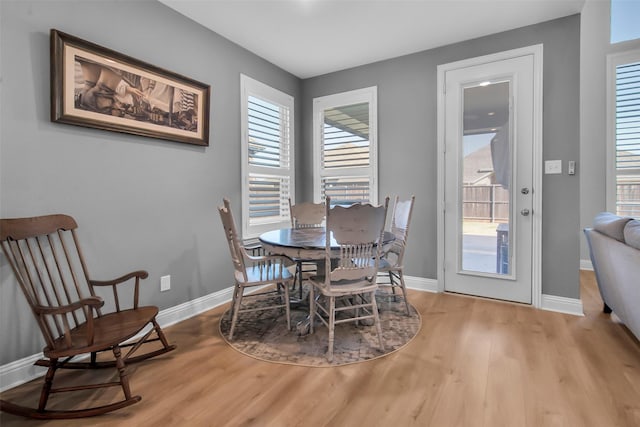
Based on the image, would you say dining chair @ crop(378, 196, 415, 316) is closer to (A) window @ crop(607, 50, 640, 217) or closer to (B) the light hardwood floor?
(B) the light hardwood floor

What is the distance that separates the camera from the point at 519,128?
2975 millimetres

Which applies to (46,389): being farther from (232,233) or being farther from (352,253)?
(352,253)

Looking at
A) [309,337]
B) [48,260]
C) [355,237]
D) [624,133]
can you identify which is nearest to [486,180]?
[355,237]

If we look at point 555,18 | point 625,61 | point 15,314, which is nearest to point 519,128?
point 555,18

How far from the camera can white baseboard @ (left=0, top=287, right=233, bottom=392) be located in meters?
1.76

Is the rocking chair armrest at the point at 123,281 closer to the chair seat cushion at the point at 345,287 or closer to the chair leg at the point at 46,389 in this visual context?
the chair leg at the point at 46,389

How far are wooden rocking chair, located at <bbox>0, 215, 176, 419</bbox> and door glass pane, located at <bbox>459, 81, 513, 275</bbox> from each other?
2.94 m

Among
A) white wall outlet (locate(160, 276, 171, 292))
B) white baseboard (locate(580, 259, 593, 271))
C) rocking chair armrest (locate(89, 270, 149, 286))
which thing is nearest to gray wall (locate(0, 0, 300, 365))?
white wall outlet (locate(160, 276, 171, 292))

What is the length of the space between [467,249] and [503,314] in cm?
72

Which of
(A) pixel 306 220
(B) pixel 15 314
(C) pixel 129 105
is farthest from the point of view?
(A) pixel 306 220

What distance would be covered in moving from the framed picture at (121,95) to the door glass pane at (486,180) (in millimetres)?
2635

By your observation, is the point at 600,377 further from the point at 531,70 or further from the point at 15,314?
the point at 15,314

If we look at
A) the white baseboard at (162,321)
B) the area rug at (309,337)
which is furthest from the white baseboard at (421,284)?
the white baseboard at (162,321)

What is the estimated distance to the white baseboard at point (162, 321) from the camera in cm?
176
